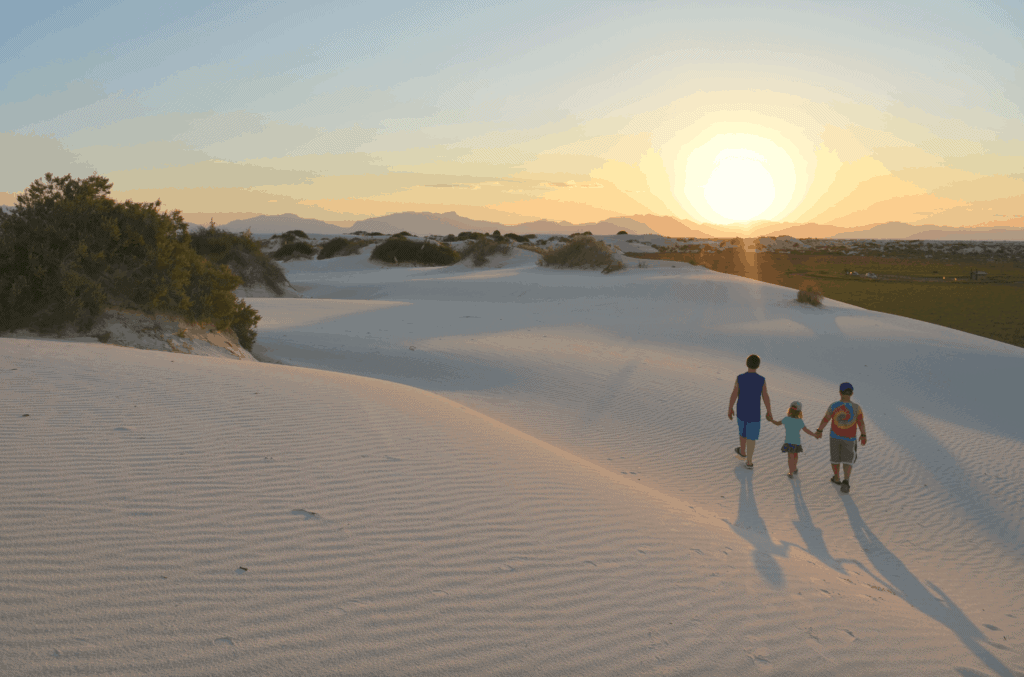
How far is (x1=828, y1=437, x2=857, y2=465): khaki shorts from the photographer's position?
734cm

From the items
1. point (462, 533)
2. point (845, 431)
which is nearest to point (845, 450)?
point (845, 431)

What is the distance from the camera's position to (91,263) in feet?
32.6

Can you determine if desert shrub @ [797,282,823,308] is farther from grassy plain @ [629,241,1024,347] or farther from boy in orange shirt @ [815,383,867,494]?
boy in orange shirt @ [815,383,867,494]

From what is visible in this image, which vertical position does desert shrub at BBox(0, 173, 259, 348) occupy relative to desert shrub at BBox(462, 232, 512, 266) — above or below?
below

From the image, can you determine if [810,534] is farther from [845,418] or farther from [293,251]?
[293,251]

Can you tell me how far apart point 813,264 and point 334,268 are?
40.0 meters

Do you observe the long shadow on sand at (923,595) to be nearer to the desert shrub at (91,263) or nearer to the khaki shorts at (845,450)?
the khaki shorts at (845,450)

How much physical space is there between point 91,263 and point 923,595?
39.4 feet

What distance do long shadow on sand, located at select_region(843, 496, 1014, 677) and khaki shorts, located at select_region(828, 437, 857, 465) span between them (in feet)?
2.50

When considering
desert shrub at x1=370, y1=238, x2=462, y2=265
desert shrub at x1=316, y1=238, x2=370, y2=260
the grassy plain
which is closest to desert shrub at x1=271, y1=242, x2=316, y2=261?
desert shrub at x1=316, y1=238, x2=370, y2=260

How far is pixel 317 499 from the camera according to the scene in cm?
423

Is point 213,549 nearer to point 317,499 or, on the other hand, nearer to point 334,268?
point 317,499

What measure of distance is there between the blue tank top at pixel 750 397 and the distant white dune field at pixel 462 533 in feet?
2.43

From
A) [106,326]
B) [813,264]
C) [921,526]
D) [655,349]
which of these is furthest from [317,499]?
[813,264]
